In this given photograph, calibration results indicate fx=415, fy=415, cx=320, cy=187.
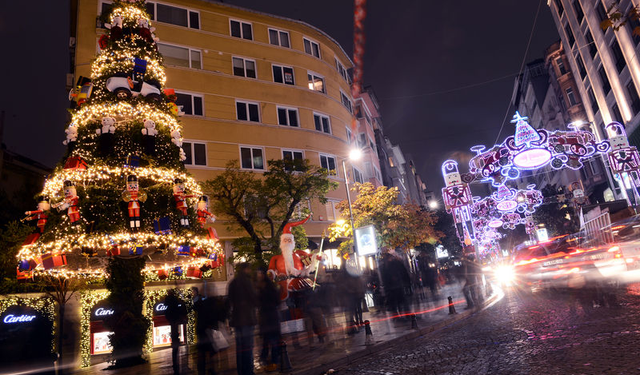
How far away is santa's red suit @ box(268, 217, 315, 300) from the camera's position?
45.9 ft

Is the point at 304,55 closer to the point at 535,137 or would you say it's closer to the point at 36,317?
the point at 535,137

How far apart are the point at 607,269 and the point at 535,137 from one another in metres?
7.38

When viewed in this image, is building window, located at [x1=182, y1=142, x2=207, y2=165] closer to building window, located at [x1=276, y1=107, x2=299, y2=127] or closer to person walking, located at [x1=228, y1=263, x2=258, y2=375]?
building window, located at [x1=276, y1=107, x2=299, y2=127]

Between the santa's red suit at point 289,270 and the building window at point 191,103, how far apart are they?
1259 cm

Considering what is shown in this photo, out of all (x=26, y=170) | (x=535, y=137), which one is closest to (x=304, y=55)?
(x=535, y=137)

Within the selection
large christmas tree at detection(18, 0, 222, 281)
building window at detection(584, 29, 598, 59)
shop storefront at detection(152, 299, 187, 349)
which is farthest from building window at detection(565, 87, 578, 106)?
shop storefront at detection(152, 299, 187, 349)

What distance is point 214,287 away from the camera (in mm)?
22047

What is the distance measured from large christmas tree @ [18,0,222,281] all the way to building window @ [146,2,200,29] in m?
11.5

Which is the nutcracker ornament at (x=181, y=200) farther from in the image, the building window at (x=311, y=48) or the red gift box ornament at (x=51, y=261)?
the building window at (x=311, y=48)

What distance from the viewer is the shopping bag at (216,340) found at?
→ 840 centimetres

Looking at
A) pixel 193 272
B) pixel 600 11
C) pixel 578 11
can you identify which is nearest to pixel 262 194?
pixel 193 272

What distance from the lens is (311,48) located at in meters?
31.3

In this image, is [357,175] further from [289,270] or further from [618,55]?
[289,270]

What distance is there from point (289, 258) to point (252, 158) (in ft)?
39.4
